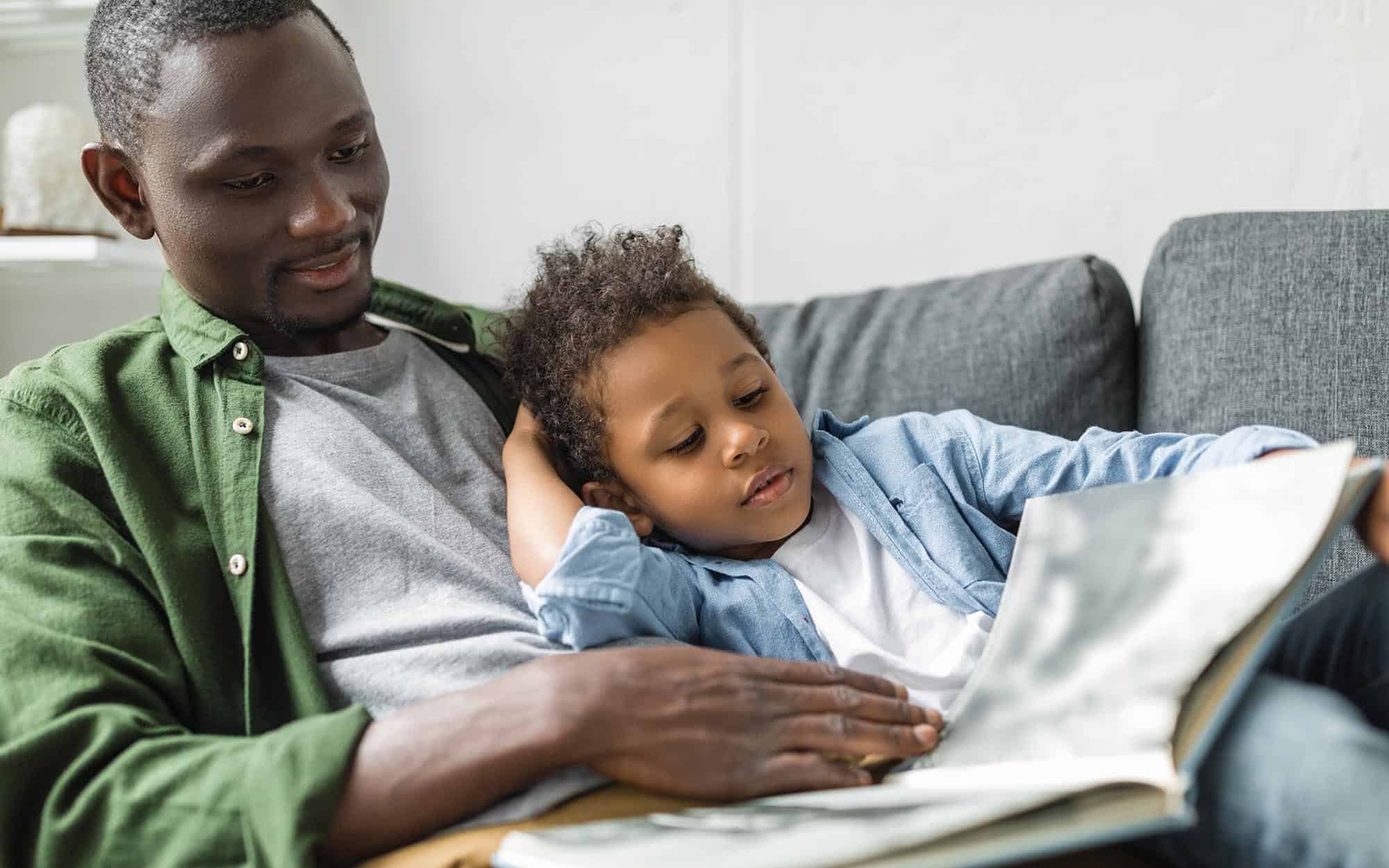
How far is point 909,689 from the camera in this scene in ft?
3.64

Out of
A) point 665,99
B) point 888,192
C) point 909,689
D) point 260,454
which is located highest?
point 665,99

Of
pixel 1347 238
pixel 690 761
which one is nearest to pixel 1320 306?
pixel 1347 238

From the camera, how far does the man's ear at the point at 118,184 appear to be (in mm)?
1257

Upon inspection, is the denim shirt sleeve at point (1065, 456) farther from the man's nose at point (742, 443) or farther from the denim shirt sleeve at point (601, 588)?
the denim shirt sleeve at point (601, 588)

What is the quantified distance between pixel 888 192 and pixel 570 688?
1348 mm

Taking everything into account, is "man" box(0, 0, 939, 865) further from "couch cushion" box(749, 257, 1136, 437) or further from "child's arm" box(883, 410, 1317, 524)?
"couch cushion" box(749, 257, 1136, 437)

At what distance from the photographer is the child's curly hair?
131cm

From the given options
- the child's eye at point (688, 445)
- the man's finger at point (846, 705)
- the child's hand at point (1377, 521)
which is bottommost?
the man's finger at point (846, 705)

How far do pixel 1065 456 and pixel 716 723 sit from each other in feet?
1.61

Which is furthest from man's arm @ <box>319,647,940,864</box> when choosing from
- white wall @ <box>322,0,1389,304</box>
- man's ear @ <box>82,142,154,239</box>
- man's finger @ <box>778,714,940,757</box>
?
white wall @ <box>322,0,1389,304</box>

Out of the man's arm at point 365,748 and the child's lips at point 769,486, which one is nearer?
the man's arm at point 365,748

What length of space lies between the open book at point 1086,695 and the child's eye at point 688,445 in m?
0.40

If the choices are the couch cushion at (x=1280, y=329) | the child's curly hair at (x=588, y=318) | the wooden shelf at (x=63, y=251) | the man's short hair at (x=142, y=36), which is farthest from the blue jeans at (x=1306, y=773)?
the wooden shelf at (x=63, y=251)

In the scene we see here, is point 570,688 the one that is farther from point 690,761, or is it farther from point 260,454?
point 260,454
